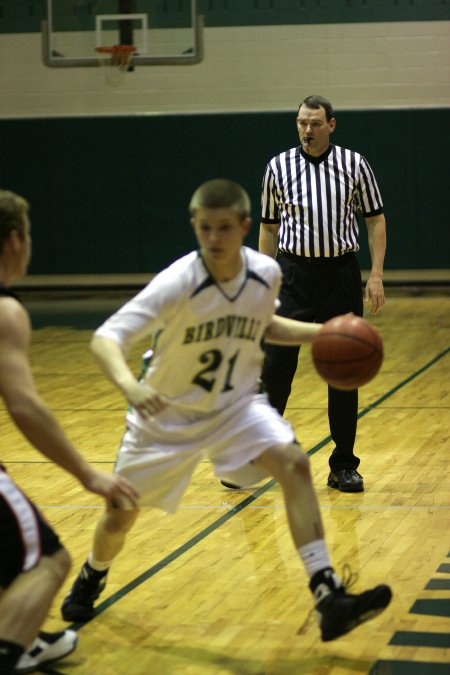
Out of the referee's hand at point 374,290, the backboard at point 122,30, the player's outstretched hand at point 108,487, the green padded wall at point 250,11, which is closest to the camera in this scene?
the player's outstretched hand at point 108,487

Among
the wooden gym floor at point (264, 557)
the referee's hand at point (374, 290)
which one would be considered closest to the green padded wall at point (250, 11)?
the wooden gym floor at point (264, 557)

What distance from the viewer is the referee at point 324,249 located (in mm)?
6562

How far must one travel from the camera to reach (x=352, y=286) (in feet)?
21.7

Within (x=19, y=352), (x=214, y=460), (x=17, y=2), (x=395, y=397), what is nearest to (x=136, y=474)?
(x=214, y=460)

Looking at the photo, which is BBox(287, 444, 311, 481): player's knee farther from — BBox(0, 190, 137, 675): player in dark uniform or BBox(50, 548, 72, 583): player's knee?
BBox(50, 548, 72, 583): player's knee

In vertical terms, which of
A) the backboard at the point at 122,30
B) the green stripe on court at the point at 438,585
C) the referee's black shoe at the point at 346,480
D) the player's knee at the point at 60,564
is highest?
the backboard at the point at 122,30

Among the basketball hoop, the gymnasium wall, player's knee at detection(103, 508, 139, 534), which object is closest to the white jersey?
player's knee at detection(103, 508, 139, 534)

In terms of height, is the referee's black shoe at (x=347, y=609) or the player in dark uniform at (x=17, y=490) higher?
the player in dark uniform at (x=17, y=490)

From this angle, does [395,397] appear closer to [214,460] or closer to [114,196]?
[214,460]

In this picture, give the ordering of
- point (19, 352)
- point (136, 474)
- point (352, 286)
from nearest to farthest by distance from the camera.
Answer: point (19, 352), point (136, 474), point (352, 286)

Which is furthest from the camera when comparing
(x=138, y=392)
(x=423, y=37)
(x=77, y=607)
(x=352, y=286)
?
(x=423, y=37)

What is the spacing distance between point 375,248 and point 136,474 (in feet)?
9.50

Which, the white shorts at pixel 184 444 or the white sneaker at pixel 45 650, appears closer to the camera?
the white sneaker at pixel 45 650

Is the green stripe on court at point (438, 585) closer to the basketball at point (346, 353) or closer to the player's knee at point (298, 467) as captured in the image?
the basketball at point (346, 353)
